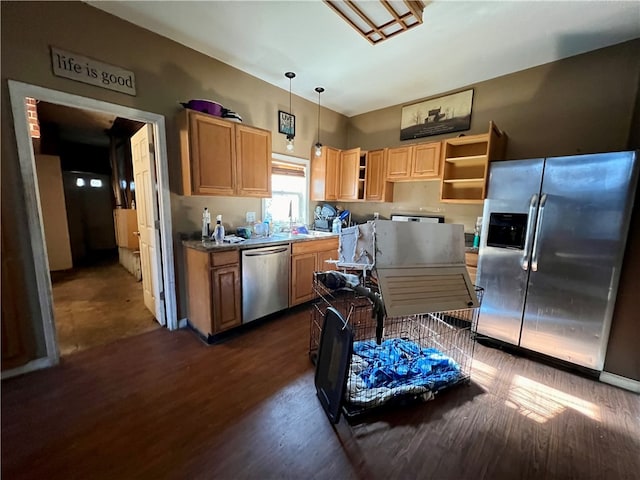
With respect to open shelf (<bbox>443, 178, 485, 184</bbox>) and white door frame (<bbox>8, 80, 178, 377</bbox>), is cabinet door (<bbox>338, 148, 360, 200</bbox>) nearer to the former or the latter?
open shelf (<bbox>443, 178, 485, 184</bbox>)

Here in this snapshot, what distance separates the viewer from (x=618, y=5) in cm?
186

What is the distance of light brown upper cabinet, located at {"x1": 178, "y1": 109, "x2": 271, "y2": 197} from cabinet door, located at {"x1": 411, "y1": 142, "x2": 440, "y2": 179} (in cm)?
189

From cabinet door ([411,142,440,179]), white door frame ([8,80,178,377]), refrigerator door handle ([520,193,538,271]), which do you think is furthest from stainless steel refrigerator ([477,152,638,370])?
white door frame ([8,80,178,377])

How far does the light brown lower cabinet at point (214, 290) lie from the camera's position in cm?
235

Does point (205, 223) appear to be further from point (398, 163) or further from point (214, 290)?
point (398, 163)

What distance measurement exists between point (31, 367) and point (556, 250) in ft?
14.2

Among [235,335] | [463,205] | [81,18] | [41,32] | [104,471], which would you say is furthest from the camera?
[463,205]

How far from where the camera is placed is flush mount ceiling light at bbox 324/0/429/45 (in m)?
1.77

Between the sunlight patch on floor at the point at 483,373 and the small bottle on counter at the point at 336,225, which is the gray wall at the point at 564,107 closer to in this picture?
the small bottle on counter at the point at 336,225

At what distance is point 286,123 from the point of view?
137 inches

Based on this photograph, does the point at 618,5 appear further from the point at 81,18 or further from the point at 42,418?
the point at 42,418

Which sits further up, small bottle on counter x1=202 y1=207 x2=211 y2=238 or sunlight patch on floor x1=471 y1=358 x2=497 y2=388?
small bottle on counter x1=202 y1=207 x2=211 y2=238

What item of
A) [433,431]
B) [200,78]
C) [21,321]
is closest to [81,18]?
[200,78]

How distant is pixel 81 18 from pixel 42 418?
2.82 meters
